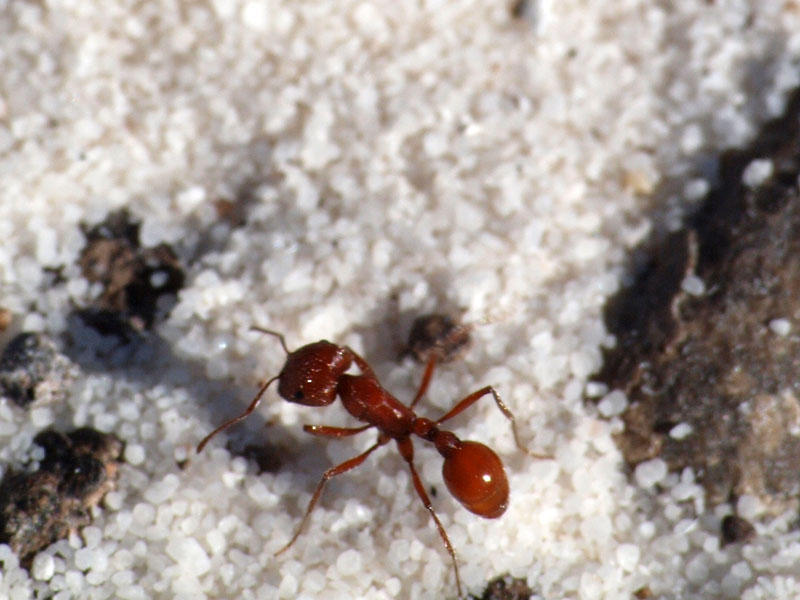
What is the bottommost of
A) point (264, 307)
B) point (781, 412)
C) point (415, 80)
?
point (781, 412)

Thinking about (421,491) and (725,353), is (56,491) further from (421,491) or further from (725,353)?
(725,353)

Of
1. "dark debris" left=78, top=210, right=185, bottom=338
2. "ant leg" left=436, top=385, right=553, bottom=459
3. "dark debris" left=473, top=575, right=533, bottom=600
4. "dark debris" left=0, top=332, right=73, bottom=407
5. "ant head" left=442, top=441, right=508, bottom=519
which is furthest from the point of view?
"dark debris" left=78, top=210, right=185, bottom=338

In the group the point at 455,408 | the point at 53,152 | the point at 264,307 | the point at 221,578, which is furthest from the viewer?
the point at 53,152

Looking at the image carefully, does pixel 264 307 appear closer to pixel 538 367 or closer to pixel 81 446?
pixel 81 446

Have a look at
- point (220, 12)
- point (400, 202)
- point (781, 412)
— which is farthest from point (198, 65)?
point (781, 412)

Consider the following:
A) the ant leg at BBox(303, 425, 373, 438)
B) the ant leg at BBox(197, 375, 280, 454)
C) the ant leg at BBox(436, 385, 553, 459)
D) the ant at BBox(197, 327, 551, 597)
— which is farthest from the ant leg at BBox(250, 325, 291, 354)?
the ant leg at BBox(436, 385, 553, 459)

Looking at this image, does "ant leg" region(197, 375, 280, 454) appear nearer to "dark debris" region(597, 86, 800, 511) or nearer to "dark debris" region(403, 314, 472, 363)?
"dark debris" region(403, 314, 472, 363)
